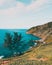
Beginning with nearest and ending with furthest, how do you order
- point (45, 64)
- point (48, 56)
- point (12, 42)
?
point (45, 64)
point (48, 56)
point (12, 42)

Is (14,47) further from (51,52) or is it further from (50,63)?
(50,63)

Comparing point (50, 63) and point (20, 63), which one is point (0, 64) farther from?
point (50, 63)

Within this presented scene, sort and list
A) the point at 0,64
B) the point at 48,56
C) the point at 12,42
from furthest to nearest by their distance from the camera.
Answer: the point at 12,42
the point at 48,56
the point at 0,64

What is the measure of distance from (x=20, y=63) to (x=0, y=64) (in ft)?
28.3

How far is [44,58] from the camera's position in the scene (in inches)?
2970

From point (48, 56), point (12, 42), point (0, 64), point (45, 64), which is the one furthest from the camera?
point (12, 42)

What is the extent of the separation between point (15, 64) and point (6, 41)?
161ft

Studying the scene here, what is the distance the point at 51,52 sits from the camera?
81.0 metres

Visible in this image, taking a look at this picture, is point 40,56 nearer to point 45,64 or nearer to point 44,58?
point 44,58

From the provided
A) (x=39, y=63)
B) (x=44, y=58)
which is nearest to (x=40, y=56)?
(x=44, y=58)

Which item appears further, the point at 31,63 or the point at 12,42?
the point at 12,42

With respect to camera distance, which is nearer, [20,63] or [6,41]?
[20,63]

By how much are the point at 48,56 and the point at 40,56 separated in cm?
313

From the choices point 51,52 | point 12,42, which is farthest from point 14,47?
point 51,52
